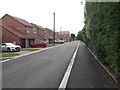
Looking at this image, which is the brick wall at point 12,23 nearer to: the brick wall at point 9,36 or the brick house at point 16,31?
the brick house at point 16,31

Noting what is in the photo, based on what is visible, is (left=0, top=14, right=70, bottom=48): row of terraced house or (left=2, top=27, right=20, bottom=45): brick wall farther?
(left=0, top=14, right=70, bottom=48): row of terraced house

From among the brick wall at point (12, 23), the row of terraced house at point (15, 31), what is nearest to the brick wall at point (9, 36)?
the row of terraced house at point (15, 31)

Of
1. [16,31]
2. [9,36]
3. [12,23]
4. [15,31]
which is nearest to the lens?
[9,36]

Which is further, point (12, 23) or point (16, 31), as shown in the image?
point (12, 23)

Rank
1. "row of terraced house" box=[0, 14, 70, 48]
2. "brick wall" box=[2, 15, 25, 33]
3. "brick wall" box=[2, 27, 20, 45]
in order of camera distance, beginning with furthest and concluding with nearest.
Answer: "brick wall" box=[2, 15, 25, 33], "row of terraced house" box=[0, 14, 70, 48], "brick wall" box=[2, 27, 20, 45]

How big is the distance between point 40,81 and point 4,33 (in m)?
23.7

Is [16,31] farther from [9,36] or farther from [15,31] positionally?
[9,36]

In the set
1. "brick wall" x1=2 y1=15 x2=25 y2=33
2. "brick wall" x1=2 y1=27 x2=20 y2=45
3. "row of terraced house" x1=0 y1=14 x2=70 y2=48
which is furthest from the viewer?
"brick wall" x1=2 y1=15 x2=25 y2=33

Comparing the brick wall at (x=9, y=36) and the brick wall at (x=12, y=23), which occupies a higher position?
the brick wall at (x=12, y=23)

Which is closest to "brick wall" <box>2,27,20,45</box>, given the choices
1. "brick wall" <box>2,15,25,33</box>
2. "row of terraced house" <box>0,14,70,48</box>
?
"row of terraced house" <box>0,14,70,48</box>

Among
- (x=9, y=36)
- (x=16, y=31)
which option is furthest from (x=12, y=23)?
(x=9, y=36)

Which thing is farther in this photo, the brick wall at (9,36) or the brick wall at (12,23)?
the brick wall at (12,23)

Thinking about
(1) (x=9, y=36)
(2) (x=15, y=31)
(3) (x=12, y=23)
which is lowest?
(1) (x=9, y=36)

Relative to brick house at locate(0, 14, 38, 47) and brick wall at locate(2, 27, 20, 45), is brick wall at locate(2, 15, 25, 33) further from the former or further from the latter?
brick wall at locate(2, 27, 20, 45)
